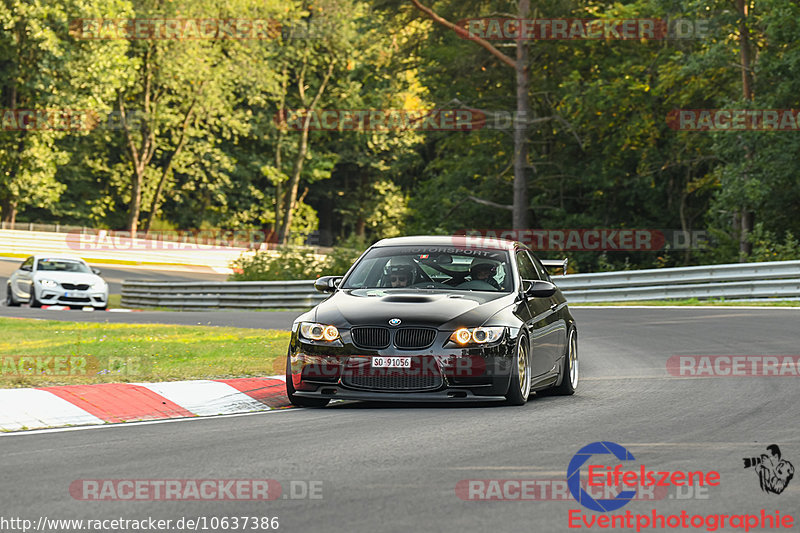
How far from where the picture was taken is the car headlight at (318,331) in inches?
383

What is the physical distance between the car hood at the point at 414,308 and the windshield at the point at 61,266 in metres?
21.6

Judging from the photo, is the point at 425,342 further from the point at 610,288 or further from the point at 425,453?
the point at 610,288

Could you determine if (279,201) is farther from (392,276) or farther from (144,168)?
(392,276)

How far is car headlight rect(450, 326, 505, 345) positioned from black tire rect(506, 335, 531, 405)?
265 millimetres

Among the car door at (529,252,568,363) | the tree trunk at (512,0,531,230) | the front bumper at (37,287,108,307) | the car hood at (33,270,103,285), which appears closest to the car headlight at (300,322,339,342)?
the car door at (529,252,568,363)

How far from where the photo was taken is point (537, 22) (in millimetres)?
37688

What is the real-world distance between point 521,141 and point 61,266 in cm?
1446

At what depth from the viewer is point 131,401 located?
32.1 ft

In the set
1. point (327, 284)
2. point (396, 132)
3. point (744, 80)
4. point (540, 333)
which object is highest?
point (396, 132)

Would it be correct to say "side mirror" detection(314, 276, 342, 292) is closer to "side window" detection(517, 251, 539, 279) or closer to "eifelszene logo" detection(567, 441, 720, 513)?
"side window" detection(517, 251, 539, 279)

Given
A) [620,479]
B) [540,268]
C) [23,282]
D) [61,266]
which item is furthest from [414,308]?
[61,266]

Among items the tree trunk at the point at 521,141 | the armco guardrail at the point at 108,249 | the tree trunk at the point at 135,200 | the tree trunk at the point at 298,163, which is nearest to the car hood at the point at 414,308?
the tree trunk at the point at 521,141

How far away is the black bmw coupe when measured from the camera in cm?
952

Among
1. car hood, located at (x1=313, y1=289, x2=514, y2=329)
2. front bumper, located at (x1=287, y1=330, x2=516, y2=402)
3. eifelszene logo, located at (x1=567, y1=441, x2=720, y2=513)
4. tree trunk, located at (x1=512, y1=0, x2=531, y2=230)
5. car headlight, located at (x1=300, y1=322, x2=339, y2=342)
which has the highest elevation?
tree trunk, located at (x1=512, y1=0, x2=531, y2=230)
